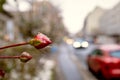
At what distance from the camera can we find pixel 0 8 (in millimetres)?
1973

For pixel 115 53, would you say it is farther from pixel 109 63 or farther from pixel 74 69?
pixel 74 69

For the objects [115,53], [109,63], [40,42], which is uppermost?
[40,42]

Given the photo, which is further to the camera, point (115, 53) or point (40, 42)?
point (115, 53)

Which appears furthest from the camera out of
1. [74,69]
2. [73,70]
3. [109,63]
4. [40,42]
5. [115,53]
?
[74,69]

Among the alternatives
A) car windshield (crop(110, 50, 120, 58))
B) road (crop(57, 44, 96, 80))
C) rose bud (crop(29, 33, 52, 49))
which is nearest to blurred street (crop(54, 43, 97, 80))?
road (crop(57, 44, 96, 80))

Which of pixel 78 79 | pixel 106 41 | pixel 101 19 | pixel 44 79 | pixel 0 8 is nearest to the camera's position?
pixel 0 8

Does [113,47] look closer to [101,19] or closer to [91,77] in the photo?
[91,77]

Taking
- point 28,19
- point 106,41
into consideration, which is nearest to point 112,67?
point 28,19

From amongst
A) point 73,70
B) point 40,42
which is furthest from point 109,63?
point 40,42

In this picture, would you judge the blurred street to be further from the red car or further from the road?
the red car

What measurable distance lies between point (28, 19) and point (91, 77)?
24.8 ft

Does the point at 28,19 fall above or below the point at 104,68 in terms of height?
above

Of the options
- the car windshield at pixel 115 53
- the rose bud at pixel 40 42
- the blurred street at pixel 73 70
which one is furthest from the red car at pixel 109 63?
the rose bud at pixel 40 42

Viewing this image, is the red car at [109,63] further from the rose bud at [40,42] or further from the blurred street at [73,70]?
the rose bud at [40,42]
